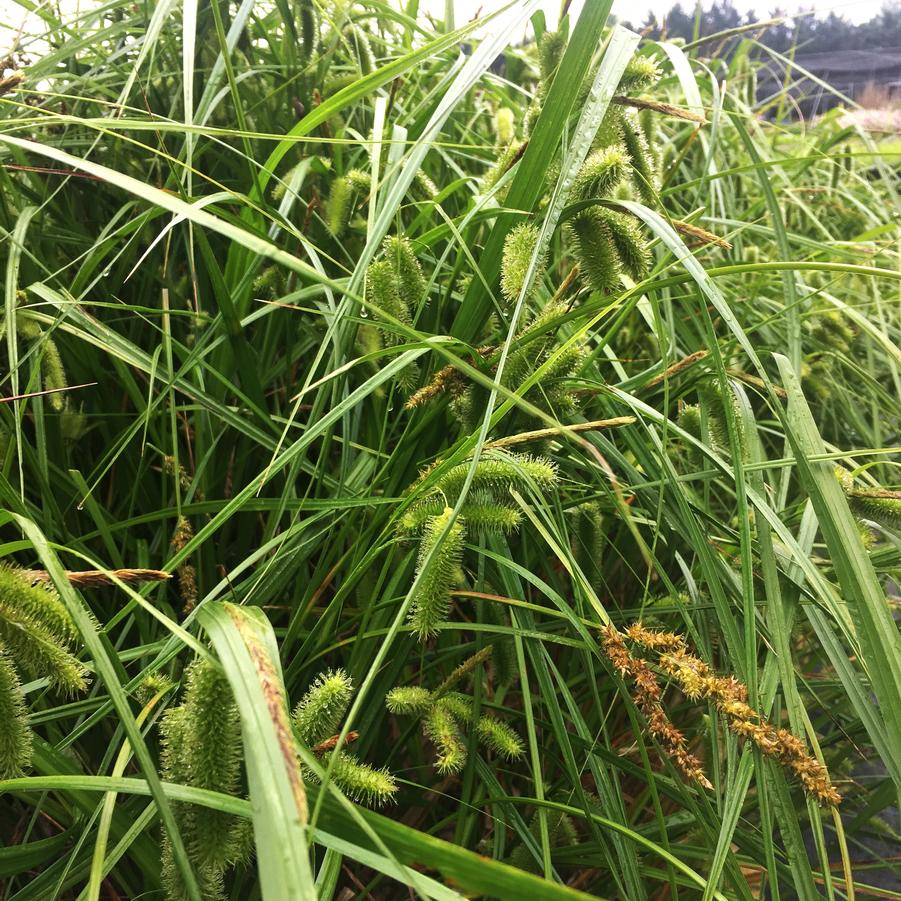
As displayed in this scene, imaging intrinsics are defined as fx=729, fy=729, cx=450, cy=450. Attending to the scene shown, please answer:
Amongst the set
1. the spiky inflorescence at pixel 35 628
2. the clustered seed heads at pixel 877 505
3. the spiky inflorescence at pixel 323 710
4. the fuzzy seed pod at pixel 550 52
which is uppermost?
the fuzzy seed pod at pixel 550 52

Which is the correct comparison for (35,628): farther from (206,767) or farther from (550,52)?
(550,52)

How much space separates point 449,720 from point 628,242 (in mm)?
669

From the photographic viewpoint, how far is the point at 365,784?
718 millimetres

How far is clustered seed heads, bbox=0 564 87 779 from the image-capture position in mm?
650

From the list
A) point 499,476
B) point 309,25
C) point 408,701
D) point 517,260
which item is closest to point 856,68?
point 309,25

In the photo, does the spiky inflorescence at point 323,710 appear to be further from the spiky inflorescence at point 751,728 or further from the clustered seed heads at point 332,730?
the spiky inflorescence at point 751,728

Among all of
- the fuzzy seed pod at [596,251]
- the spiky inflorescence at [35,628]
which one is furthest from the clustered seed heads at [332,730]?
the fuzzy seed pod at [596,251]

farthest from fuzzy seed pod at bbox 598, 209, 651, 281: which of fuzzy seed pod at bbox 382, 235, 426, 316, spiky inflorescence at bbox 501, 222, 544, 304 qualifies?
fuzzy seed pod at bbox 382, 235, 426, 316

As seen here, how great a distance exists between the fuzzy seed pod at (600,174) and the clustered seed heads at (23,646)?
30.4 inches

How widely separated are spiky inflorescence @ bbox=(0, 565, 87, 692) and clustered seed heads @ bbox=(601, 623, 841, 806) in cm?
56

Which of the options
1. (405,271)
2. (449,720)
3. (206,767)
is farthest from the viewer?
(405,271)

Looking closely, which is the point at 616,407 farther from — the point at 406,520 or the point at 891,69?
the point at 891,69

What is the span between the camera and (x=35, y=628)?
0.66 meters

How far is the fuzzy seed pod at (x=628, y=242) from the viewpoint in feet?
3.18
